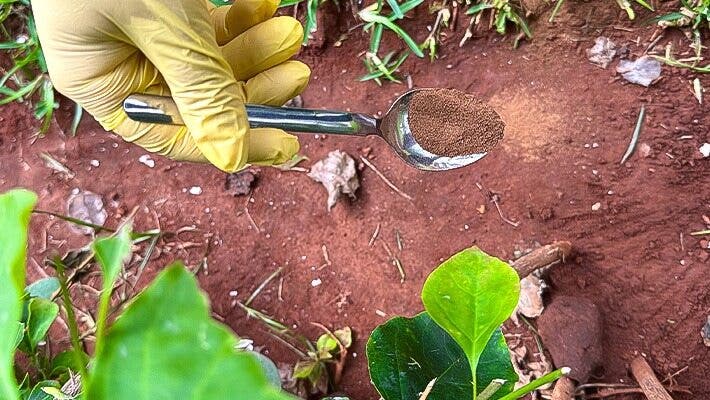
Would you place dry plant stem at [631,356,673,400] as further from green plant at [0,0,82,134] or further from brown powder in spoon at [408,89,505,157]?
green plant at [0,0,82,134]

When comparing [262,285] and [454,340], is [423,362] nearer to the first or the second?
[454,340]

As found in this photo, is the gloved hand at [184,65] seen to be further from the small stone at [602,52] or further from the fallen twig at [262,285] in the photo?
the small stone at [602,52]

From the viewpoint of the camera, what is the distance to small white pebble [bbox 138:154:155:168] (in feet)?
5.06

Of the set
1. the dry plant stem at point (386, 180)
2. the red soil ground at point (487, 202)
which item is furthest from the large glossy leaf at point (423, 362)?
the dry plant stem at point (386, 180)

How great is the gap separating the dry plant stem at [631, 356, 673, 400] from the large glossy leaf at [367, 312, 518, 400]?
1.84 ft

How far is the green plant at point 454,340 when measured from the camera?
54cm

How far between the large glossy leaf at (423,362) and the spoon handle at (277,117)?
0.59 meters

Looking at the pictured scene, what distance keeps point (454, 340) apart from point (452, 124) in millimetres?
631

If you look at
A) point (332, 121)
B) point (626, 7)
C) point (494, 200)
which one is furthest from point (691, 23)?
point (332, 121)

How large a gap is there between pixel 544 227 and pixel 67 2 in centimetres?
105

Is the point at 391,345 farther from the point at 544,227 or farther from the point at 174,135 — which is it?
the point at 174,135

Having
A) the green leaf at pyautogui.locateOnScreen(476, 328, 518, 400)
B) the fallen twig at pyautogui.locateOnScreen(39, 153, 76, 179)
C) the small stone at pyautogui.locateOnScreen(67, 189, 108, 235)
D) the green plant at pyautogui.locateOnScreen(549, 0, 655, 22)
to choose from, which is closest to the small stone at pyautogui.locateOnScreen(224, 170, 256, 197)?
the small stone at pyautogui.locateOnScreen(67, 189, 108, 235)

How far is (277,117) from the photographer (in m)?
1.16

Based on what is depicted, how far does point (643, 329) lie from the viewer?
116 cm
